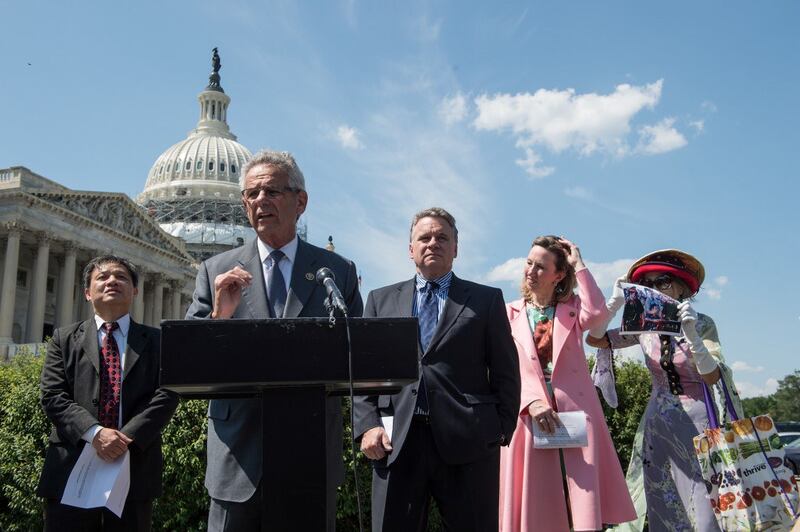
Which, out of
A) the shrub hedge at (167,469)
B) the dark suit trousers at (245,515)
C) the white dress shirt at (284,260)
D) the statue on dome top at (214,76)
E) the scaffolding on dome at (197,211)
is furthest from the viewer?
the statue on dome top at (214,76)

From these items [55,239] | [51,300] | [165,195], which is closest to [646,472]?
[55,239]

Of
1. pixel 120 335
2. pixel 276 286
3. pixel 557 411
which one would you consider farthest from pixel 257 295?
pixel 557 411

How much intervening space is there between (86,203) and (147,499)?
51.3 metres

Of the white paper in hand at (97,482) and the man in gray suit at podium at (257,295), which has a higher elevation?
the man in gray suit at podium at (257,295)

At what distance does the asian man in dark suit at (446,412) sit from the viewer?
409 centimetres

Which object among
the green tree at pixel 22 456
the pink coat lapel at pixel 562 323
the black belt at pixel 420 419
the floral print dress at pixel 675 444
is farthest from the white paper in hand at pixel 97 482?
the green tree at pixel 22 456

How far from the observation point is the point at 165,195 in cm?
9144

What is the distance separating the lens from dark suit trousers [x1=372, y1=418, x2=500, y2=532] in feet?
13.3

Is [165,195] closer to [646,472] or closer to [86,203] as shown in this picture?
[86,203]

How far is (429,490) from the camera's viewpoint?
420cm

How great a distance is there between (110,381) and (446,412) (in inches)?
105

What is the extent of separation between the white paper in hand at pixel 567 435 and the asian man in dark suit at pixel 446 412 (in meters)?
0.81

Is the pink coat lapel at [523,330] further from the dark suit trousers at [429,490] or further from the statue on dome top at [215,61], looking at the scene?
the statue on dome top at [215,61]

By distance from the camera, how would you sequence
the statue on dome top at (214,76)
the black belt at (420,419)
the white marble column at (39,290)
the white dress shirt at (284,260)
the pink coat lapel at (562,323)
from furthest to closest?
1. the statue on dome top at (214,76)
2. the white marble column at (39,290)
3. the pink coat lapel at (562,323)
4. the black belt at (420,419)
5. the white dress shirt at (284,260)
